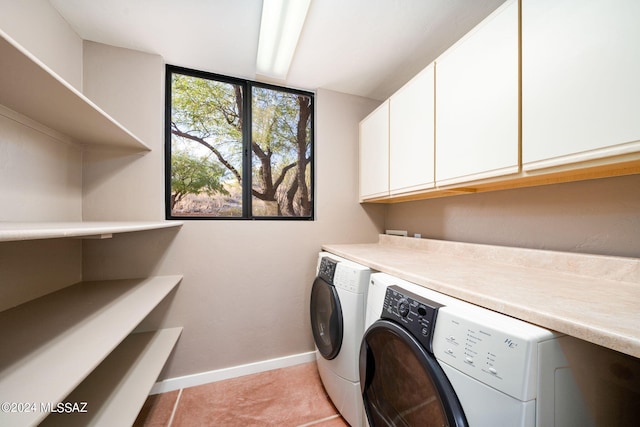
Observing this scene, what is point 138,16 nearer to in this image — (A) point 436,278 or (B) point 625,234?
(A) point 436,278

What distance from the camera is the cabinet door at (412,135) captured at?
1.34 m

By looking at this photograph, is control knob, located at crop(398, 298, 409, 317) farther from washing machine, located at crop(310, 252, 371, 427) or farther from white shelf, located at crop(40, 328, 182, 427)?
white shelf, located at crop(40, 328, 182, 427)

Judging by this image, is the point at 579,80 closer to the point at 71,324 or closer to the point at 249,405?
the point at 71,324

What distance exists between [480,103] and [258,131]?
1608 millimetres

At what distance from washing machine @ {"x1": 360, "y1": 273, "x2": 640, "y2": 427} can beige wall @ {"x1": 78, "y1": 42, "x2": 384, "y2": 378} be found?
125 centimetres

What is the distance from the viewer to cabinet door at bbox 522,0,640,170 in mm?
678

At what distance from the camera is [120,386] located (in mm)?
Answer: 1087

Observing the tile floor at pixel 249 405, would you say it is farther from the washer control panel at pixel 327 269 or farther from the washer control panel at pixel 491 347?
the washer control panel at pixel 491 347

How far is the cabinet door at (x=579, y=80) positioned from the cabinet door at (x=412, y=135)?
18.4 inches

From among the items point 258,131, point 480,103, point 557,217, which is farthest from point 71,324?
point 557,217

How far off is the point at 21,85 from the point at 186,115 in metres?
1.05

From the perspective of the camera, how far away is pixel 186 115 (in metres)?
1.79

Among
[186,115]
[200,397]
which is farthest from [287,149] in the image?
[200,397]

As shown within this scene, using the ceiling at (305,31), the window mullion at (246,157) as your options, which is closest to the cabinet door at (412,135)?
the ceiling at (305,31)
